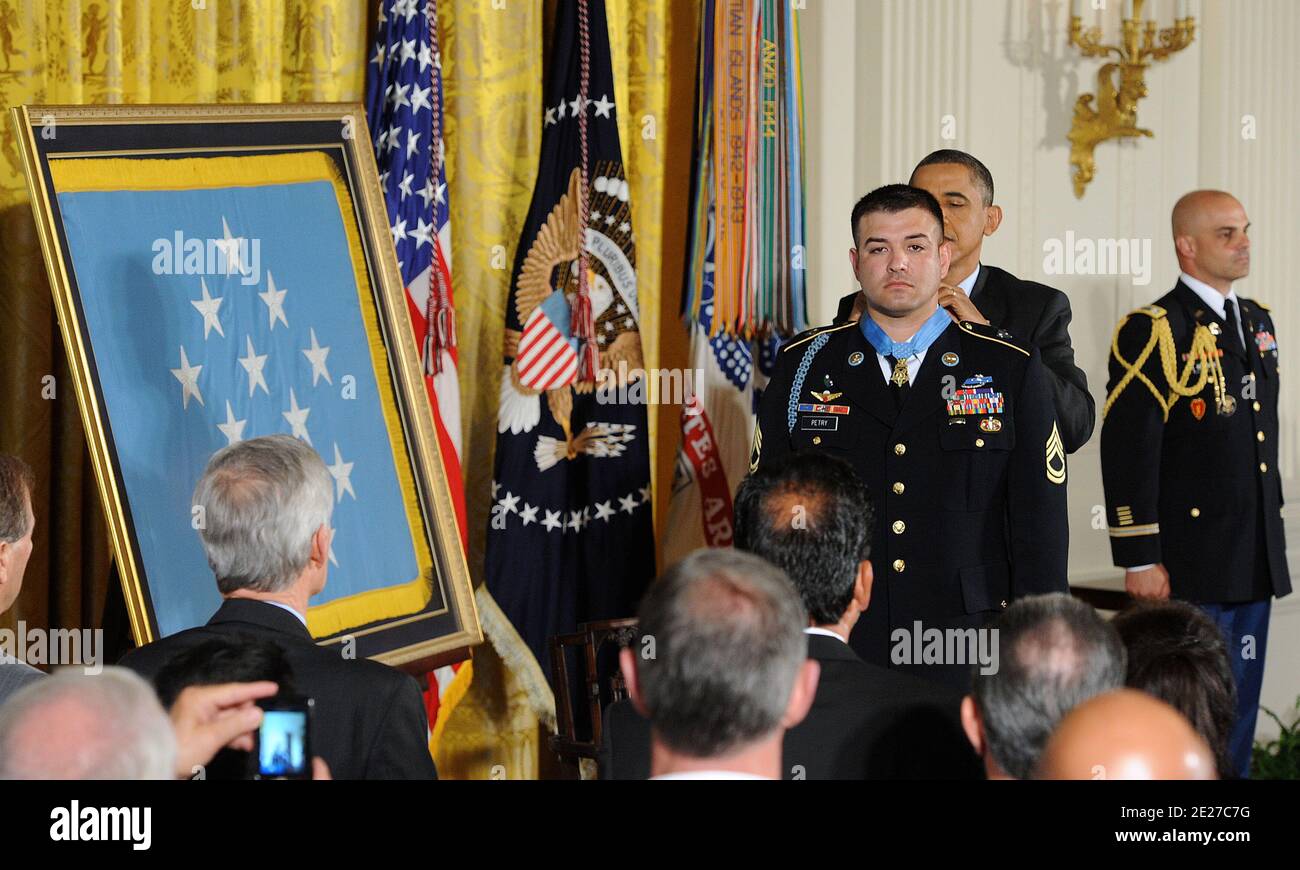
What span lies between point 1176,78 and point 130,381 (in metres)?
4.44

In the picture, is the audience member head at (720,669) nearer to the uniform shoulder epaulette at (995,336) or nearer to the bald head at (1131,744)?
the bald head at (1131,744)

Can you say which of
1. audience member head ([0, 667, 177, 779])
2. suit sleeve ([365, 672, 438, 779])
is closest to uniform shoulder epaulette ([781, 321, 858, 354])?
suit sleeve ([365, 672, 438, 779])

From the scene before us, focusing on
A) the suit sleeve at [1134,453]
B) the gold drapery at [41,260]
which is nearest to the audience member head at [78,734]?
the gold drapery at [41,260]

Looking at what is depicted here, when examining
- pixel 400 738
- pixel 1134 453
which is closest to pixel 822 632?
pixel 400 738

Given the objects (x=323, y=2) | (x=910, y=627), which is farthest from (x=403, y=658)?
(x=323, y=2)

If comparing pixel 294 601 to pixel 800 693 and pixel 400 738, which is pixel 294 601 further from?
pixel 800 693

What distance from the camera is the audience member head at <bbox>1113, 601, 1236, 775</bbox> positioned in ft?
7.29

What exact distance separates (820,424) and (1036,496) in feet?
1.67

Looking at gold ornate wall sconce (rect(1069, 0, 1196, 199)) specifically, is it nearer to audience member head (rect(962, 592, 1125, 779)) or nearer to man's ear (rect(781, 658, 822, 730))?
audience member head (rect(962, 592, 1125, 779))

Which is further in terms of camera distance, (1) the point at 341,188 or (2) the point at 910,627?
(1) the point at 341,188

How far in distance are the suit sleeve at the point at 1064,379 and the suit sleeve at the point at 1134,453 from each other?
0.87 m
